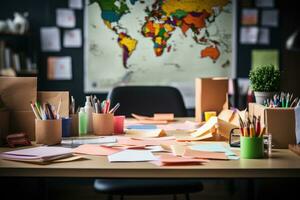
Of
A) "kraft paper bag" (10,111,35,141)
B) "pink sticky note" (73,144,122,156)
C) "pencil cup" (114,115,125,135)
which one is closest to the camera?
"pink sticky note" (73,144,122,156)

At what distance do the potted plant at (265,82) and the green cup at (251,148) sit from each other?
0.46 m

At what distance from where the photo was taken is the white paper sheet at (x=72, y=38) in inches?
183

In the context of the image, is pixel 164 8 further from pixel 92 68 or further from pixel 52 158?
pixel 92 68

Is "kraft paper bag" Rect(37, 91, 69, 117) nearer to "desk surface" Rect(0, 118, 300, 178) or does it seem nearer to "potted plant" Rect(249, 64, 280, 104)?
"desk surface" Rect(0, 118, 300, 178)

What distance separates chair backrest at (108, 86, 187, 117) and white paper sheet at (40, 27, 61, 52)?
204cm

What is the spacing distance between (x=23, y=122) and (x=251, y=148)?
0.90 meters

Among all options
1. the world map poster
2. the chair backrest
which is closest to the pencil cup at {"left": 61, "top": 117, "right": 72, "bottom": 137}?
the chair backrest

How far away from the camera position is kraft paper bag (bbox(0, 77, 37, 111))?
1889 mm

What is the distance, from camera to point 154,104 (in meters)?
2.93

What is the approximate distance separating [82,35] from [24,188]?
77.9 inches

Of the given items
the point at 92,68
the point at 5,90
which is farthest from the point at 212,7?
the point at 92,68

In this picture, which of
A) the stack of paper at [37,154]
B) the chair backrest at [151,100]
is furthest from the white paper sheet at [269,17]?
the stack of paper at [37,154]

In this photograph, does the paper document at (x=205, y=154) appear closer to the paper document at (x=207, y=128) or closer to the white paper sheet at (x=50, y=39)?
the paper document at (x=207, y=128)

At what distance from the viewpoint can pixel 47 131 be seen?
1789 millimetres
